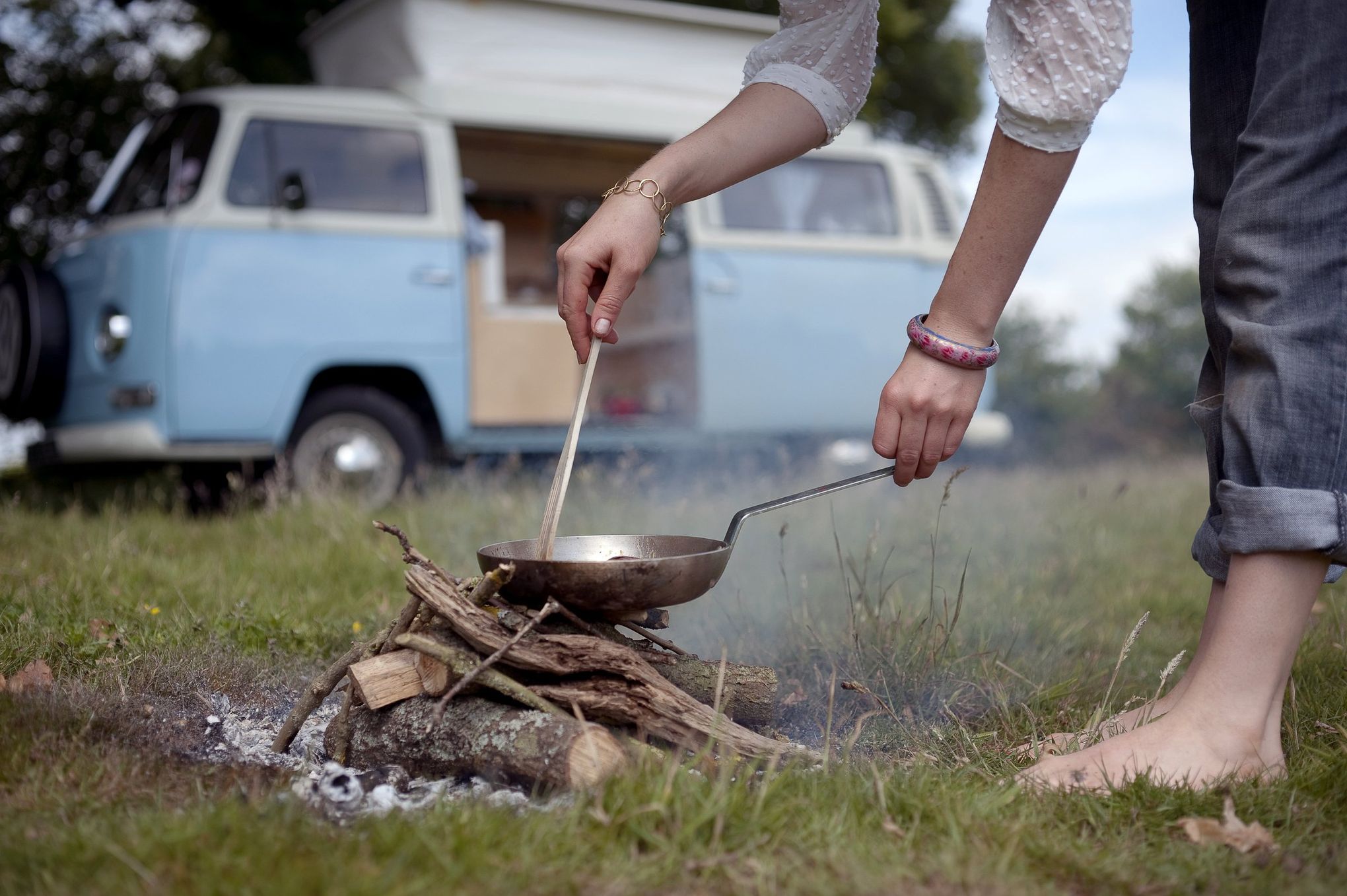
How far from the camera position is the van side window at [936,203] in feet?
21.4

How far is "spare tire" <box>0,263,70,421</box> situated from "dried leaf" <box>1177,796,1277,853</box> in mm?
4715

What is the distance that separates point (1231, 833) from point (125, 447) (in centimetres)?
433

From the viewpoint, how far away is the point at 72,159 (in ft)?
26.7

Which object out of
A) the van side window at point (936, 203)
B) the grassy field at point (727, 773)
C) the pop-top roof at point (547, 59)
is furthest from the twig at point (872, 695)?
the van side window at point (936, 203)

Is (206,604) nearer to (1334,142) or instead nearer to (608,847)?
(608,847)

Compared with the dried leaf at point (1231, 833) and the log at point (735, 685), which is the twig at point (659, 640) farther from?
the dried leaf at point (1231, 833)

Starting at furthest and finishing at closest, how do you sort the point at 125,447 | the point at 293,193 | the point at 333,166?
the point at 333,166
the point at 293,193
the point at 125,447

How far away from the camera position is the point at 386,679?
1734 mm

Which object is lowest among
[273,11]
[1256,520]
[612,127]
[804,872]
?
[804,872]

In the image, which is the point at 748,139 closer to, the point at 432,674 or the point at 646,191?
the point at 646,191

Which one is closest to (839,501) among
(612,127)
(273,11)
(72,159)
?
(612,127)

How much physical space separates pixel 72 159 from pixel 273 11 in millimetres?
1915

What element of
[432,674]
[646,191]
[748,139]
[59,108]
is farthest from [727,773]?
[59,108]

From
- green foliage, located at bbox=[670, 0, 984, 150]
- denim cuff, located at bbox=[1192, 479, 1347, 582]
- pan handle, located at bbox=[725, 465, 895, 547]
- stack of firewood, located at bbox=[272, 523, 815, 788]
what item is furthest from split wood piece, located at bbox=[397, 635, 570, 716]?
green foliage, located at bbox=[670, 0, 984, 150]
